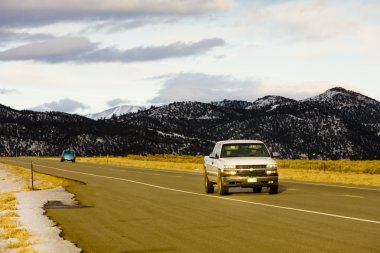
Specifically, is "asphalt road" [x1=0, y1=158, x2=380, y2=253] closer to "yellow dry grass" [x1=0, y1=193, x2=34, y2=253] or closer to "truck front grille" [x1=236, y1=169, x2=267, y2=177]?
"truck front grille" [x1=236, y1=169, x2=267, y2=177]

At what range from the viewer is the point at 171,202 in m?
21.1

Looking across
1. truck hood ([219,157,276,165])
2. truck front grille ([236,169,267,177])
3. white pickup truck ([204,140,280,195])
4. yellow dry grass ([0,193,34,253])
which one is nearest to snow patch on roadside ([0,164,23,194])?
white pickup truck ([204,140,280,195])

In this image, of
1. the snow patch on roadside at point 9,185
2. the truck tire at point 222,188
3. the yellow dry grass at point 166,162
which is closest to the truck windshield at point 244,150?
the truck tire at point 222,188

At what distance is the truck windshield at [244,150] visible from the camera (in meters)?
24.4

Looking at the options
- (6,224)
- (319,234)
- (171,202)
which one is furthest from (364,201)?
(6,224)

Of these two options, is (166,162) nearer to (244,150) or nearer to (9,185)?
(9,185)

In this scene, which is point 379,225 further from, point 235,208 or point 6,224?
point 6,224

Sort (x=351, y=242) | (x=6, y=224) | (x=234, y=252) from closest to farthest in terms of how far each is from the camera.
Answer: (x=234, y=252), (x=351, y=242), (x=6, y=224)

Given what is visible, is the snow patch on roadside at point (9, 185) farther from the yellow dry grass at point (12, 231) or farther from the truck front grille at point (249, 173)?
the yellow dry grass at point (12, 231)

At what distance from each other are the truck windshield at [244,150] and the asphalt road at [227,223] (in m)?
1.67

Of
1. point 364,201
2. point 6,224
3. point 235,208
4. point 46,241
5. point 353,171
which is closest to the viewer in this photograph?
point 46,241

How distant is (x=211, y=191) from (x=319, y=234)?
43.0 ft

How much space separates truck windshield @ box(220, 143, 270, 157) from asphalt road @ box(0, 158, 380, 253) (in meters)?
1.67

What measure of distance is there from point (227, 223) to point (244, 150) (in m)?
10.1
